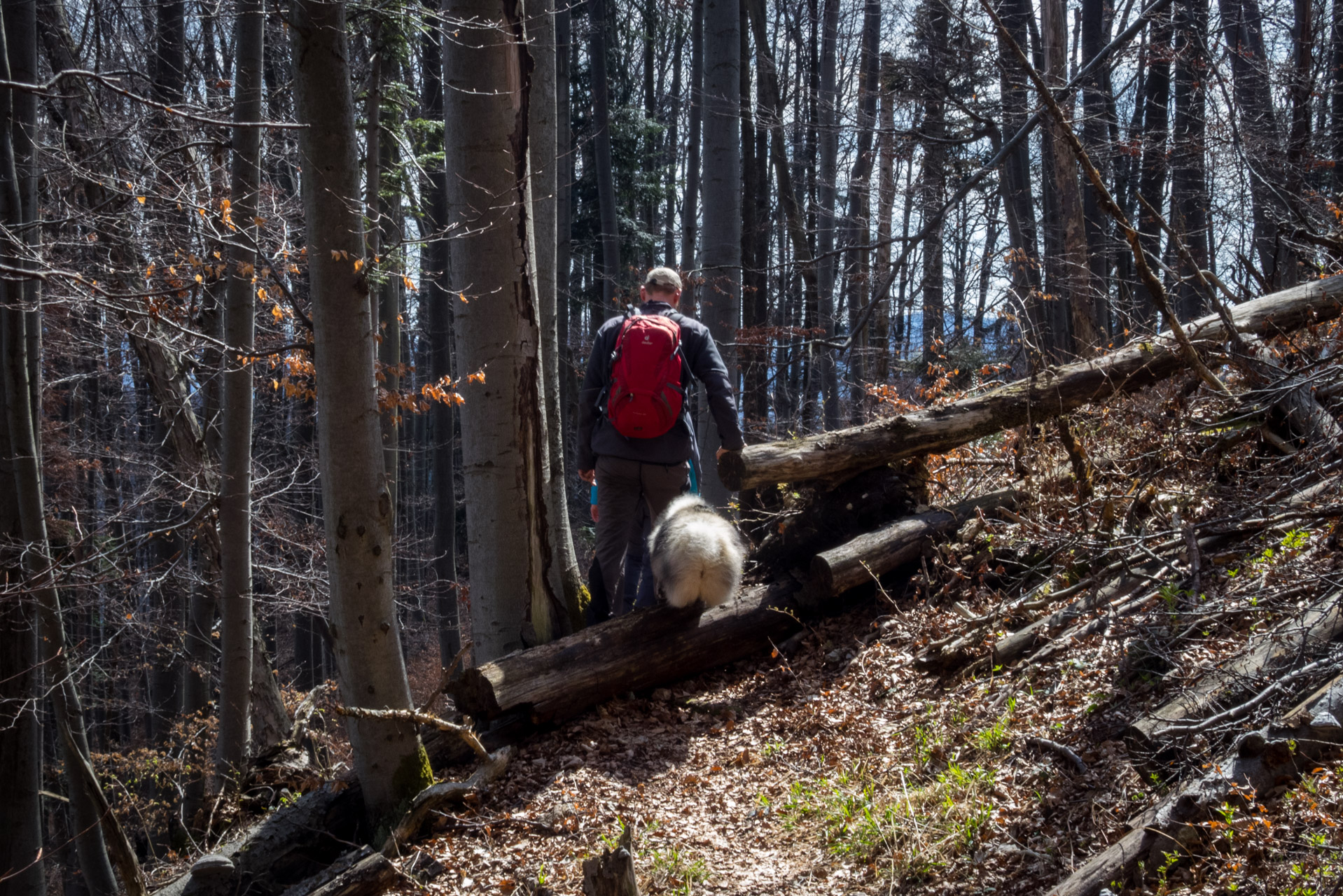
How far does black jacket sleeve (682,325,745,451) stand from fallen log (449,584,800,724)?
1102mm

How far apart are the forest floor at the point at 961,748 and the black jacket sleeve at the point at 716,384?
4.72 ft

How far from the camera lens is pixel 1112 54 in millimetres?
10516

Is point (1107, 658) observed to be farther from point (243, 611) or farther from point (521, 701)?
point (243, 611)

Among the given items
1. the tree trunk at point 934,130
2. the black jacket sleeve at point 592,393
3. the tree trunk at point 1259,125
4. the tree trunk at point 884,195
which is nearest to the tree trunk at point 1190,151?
the tree trunk at point 1259,125

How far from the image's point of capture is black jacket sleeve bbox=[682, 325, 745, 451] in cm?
561

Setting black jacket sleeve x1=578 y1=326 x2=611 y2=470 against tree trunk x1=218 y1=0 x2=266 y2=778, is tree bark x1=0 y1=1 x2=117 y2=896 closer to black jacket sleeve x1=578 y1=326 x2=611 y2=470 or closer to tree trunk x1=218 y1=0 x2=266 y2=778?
tree trunk x1=218 y1=0 x2=266 y2=778

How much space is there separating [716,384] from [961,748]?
2662mm

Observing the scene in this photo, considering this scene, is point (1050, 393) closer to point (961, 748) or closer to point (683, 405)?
point (683, 405)

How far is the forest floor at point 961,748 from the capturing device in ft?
10.4

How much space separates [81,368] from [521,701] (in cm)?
1394

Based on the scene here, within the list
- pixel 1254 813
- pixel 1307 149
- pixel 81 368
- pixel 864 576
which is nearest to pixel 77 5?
pixel 81 368

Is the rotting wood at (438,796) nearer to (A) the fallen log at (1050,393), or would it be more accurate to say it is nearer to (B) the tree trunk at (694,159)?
(A) the fallen log at (1050,393)

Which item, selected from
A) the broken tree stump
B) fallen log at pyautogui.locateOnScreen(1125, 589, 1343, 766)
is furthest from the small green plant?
fallen log at pyautogui.locateOnScreen(1125, 589, 1343, 766)

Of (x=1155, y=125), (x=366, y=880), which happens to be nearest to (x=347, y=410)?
(x=366, y=880)
